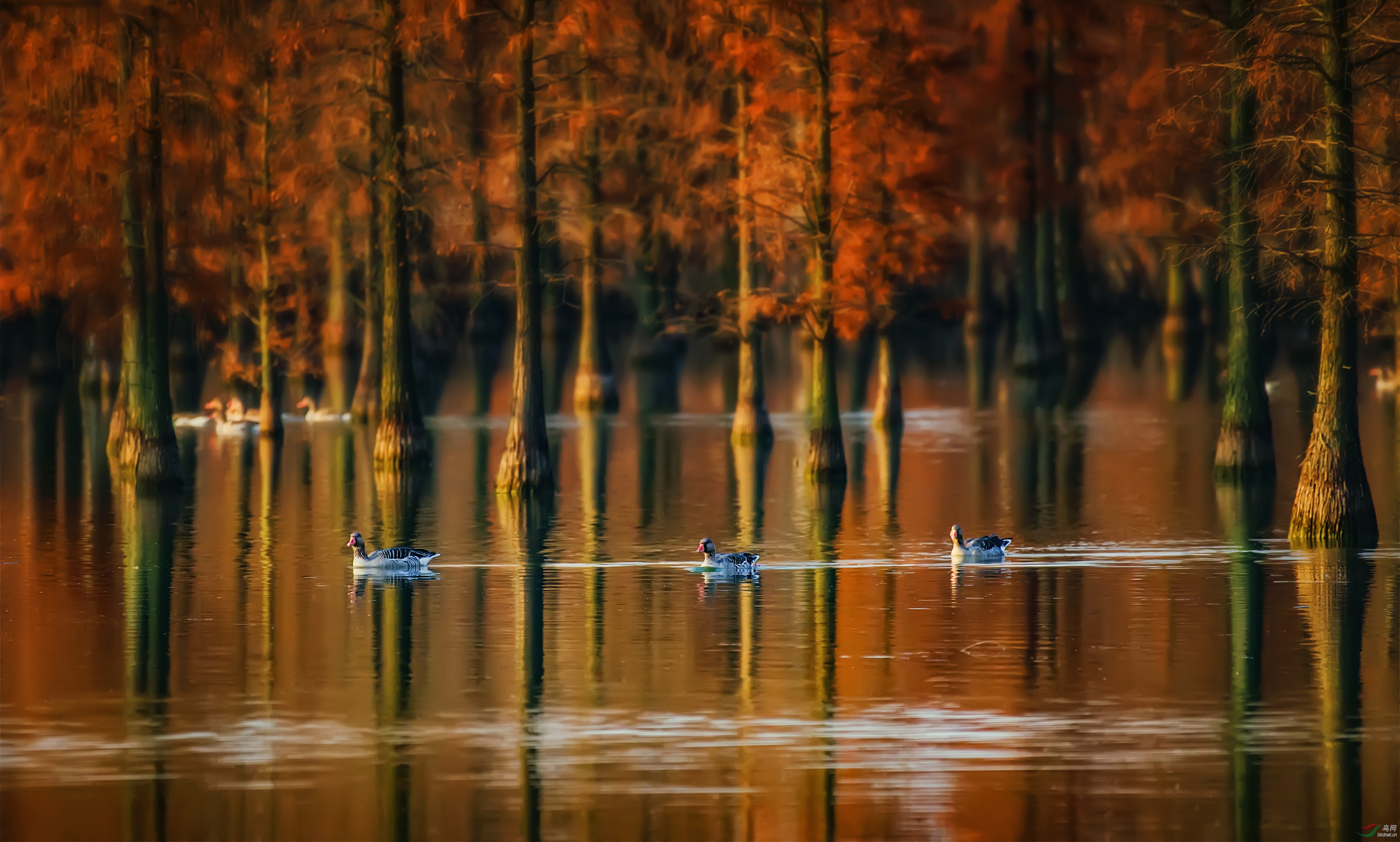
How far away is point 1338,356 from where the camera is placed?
29.3 meters

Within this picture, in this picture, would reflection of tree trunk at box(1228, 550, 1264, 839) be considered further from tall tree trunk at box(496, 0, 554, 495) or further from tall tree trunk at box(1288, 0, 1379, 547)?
tall tree trunk at box(496, 0, 554, 495)

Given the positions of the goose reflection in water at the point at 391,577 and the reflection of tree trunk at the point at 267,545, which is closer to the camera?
the reflection of tree trunk at the point at 267,545

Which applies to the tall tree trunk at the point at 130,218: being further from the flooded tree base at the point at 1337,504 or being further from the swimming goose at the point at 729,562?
the flooded tree base at the point at 1337,504

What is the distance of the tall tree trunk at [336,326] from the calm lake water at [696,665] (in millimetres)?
18685

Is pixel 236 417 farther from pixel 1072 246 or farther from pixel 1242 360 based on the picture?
pixel 1072 246

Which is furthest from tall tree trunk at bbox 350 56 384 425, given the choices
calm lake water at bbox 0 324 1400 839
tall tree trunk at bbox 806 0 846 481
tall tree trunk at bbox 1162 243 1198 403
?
tall tree trunk at bbox 1162 243 1198 403

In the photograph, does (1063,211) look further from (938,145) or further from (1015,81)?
(938,145)

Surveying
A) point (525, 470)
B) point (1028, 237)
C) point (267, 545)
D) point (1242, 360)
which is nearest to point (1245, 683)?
point (267, 545)

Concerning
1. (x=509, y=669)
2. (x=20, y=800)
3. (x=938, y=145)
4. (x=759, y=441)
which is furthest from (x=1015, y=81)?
(x=20, y=800)

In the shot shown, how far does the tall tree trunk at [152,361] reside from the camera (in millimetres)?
38250

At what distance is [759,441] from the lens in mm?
47469

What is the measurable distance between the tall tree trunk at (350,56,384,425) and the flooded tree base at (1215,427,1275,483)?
640 inches

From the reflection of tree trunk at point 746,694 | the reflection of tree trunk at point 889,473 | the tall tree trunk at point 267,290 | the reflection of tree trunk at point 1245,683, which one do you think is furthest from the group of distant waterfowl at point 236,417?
the reflection of tree trunk at point 1245,683

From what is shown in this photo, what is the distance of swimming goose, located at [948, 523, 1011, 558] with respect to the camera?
28.5 meters
